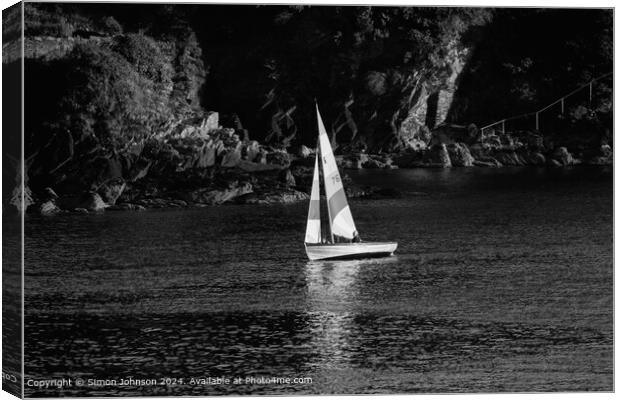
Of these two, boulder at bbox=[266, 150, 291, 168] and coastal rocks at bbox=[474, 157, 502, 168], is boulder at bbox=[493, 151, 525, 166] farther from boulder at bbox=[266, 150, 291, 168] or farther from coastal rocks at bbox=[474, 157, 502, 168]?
boulder at bbox=[266, 150, 291, 168]

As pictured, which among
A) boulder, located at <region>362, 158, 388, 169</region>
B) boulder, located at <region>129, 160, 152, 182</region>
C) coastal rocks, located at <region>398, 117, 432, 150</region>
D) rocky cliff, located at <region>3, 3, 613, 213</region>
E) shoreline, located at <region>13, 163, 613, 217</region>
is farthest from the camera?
coastal rocks, located at <region>398, 117, 432, 150</region>

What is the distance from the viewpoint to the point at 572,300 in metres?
24.8

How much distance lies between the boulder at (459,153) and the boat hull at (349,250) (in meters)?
1.66

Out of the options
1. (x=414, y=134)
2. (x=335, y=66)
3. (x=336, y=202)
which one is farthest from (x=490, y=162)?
(x=335, y=66)

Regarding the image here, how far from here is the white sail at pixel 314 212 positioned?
85.1 ft

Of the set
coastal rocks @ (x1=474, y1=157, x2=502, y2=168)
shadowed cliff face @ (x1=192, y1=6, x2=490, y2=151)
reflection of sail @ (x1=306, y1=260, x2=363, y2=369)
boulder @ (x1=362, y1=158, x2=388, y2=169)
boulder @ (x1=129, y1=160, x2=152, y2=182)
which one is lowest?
reflection of sail @ (x1=306, y1=260, x2=363, y2=369)

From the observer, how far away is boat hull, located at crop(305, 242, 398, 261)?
84.1 ft

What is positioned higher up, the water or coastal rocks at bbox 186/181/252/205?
coastal rocks at bbox 186/181/252/205

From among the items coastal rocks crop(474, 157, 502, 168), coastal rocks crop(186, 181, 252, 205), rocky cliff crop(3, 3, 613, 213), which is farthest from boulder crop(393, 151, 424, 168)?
coastal rocks crop(186, 181, 252, 205)

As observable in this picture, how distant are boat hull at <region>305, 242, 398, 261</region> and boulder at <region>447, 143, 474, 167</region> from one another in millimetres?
1655

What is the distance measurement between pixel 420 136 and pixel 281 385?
16.0ft

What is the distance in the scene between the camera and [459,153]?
26.3 metres

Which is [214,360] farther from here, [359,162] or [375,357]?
[359,162]

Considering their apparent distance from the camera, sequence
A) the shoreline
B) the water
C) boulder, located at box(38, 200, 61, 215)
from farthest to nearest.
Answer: the shoreline < boulder, located at box(38, 200, 61, 215) < the water
